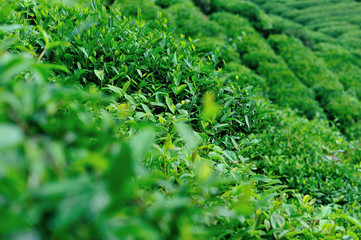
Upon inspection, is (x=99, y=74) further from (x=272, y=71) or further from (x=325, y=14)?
(x=325, y=14)

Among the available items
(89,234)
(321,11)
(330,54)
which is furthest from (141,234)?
(321,11)

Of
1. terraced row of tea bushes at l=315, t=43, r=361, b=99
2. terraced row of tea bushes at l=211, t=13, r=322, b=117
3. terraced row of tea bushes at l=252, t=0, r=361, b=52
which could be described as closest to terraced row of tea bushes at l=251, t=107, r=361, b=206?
terraced row of tea bushes at l=211, t=13, r=322, b=117

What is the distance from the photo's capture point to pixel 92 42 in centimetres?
185

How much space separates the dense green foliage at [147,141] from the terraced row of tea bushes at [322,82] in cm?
5

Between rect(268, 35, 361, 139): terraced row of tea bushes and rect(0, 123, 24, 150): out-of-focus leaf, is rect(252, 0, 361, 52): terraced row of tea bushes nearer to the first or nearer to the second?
rect(268, 35, 361, 139): terraced row of tea bushes

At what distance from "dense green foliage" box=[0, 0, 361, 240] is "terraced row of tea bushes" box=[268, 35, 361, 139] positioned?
55mm

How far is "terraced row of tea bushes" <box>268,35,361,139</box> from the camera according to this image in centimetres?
550

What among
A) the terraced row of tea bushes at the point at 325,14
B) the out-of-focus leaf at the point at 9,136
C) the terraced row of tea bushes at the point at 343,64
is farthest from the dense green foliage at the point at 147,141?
the terraced row of tea bushes at the point at 325,14

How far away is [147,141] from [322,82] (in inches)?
258

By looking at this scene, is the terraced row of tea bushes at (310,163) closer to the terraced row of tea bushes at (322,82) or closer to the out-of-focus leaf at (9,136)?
the terraced row of tea bushes at (322,82)

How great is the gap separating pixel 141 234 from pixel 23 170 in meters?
0.22

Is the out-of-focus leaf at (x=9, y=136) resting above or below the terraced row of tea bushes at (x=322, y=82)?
above

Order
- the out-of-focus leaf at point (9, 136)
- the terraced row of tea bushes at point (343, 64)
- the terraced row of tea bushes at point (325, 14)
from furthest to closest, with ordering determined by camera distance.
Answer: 1. the terraced row of tea bushes at point (325, 14)
2. the terraced row of tea bushes at point (343, 64)
3. the out-of-focus leaf at point (9, 136)

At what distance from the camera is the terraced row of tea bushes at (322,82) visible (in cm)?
550
